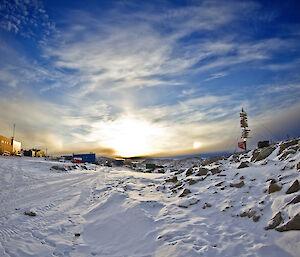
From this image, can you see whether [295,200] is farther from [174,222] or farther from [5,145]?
[5,145]

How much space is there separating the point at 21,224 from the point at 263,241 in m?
7.59

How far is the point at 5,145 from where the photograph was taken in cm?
5025

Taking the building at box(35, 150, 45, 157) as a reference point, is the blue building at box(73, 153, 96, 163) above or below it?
below

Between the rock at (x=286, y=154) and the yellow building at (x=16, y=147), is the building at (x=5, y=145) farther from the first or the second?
the rock at (x=286, y=154)

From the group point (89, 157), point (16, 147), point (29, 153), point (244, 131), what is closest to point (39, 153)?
point (29, 153)

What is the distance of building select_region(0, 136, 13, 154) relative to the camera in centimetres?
4826

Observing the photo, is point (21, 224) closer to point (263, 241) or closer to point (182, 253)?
point (182, 253)

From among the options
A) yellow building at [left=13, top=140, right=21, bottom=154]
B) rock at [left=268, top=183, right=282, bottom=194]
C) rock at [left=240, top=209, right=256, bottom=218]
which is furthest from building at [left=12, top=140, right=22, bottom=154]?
rock at [left=268, top=183, right=282, bottom=194]

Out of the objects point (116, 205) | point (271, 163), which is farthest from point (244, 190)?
point (116, 205)

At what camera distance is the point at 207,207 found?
7.29 meters

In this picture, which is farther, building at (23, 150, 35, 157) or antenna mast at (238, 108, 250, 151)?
building at (23, 150, 35, 157)

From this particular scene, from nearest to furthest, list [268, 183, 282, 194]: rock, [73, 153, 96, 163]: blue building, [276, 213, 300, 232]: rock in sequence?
1. [276, 213, 300, 232]: rock
2. [268, 183, 282, 194]: rock
3. [73, 153, 96, 163]: blue building

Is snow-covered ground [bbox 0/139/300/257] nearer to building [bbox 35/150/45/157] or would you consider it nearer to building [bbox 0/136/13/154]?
building [bbox 0/136/13/154]

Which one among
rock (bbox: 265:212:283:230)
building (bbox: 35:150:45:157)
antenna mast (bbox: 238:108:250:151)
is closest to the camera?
rock (bbox: 265:212:283:230)
